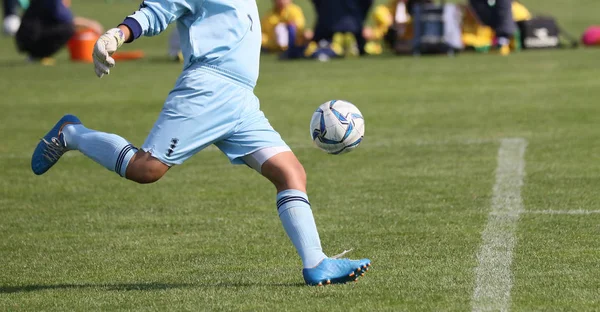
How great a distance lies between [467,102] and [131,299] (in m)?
9.99

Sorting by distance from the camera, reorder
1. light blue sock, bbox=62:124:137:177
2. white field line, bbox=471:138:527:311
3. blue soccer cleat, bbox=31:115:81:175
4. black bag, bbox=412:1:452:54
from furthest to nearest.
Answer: black bag, bbox=412:1:452:54, blue soccer cleat, bbox=31:115:81:175, light blue sock, bbox=62:124:137:177, white field line, bbox=471:138:527:311

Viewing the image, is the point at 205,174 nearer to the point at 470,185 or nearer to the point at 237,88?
the point at 470,185

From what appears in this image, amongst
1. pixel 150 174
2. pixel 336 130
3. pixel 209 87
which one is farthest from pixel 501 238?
pixel 150 174

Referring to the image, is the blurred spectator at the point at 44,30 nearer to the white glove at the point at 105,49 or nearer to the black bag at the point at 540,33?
the black bag at the point at 540,33

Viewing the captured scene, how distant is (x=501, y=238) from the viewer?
7.33 meters

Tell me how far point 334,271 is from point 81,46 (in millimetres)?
19617

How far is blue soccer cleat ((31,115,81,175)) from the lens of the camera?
268 inches

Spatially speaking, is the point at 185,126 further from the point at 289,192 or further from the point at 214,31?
the point at 289,192

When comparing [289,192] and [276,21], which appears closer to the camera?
[289,192]

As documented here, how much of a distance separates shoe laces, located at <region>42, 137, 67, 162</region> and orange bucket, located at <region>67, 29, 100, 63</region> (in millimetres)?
18298

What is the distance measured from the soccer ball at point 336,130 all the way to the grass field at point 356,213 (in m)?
0.71

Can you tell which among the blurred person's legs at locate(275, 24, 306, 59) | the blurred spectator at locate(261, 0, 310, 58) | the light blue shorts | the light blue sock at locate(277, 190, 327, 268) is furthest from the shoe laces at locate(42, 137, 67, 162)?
the blurred spectator at locate(261, 0, 310, 58)

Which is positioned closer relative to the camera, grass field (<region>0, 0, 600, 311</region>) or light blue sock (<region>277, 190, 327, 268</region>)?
grass field (<region>0, 0, 600, 311</region>)

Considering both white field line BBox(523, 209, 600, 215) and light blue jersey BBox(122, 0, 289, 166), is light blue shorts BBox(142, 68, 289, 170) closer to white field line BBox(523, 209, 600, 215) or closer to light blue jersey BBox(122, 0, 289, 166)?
light blue jersey BBox(122, 0, 289, 166)
